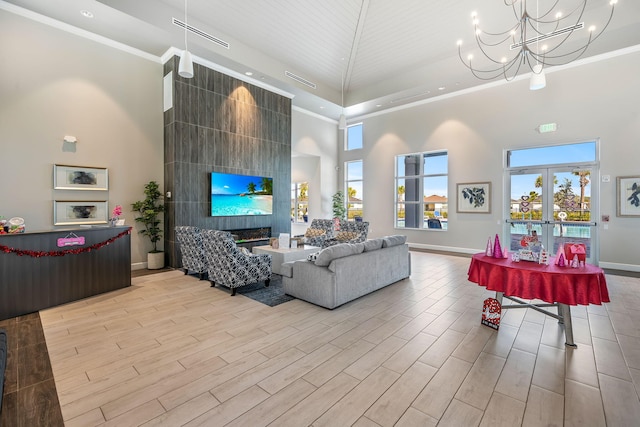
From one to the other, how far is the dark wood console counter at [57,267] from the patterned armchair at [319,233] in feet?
12.4

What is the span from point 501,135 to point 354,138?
4.88 metres

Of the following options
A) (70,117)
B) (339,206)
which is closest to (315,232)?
(339,206)

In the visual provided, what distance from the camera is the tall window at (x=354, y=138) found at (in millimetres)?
10773

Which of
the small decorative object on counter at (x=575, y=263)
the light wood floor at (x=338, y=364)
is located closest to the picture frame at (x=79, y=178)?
the light wood floor at (x=338, y=364)

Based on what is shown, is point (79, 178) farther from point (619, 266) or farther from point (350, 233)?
point (619, 266)

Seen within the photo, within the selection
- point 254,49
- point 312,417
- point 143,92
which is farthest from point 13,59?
point 312,417

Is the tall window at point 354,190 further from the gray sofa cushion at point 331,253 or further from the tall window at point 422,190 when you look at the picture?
the gray sofa cushion at point 331,253

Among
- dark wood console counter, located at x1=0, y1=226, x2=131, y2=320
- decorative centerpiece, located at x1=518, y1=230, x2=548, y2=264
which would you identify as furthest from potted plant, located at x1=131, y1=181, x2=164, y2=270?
decorative centerpiece, located at x1=518, y1=230, x2=548, y2=264

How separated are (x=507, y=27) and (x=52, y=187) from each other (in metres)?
9.24

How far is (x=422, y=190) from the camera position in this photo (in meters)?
9.21

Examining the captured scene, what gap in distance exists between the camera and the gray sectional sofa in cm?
381

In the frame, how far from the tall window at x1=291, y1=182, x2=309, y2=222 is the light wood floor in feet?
25.1

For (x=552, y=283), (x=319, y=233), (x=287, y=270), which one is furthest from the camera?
(x=319, y=233)

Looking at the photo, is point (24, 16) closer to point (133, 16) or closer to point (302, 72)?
point (133, 16)
